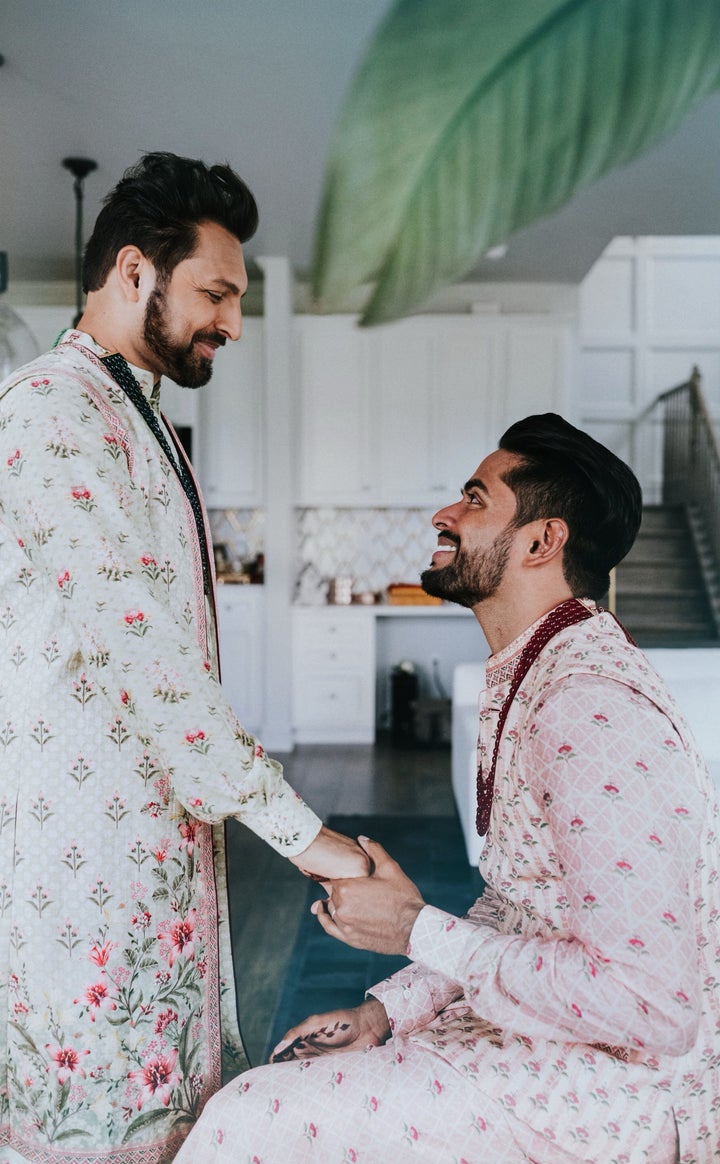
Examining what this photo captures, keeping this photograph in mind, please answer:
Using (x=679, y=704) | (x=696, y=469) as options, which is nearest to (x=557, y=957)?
(x=679, y=704)

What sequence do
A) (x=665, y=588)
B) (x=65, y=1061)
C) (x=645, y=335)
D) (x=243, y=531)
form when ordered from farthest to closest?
(x=645, y=335) → (x=665, y=588) → (x=243, y=531) → (x=65, y=1061)

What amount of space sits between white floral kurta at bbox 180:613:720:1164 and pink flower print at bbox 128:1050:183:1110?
0.24 feet

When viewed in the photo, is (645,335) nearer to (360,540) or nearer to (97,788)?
(360,540)

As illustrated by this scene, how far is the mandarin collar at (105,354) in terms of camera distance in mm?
1245

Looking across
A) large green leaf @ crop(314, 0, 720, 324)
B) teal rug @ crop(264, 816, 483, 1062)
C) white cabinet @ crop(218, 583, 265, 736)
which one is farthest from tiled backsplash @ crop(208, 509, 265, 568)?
large green leaf @ crop(314, 0, 720, 324)

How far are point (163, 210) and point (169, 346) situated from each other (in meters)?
0.17

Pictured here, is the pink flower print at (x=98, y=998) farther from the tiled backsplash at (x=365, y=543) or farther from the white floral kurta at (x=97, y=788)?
the tiled backsplash at (x=365, y=543)

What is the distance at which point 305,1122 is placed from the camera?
3.57ft

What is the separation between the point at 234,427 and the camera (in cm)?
656

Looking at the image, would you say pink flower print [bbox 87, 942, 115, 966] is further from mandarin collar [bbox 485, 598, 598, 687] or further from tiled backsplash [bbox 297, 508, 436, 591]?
tiled backsplash [bbox 297, 508, 436, 591]

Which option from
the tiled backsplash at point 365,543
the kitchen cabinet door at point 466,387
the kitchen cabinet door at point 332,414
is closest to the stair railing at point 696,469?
the kitchen cabinet door at point 466,387

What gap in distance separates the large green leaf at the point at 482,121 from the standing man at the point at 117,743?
454 mm

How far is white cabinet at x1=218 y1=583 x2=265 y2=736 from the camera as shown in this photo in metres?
6.36

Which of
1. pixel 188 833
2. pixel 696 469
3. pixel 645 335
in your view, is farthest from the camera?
pixel 645 335
